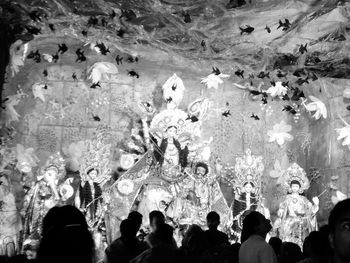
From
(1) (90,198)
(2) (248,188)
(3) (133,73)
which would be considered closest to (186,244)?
(1) (90,198)

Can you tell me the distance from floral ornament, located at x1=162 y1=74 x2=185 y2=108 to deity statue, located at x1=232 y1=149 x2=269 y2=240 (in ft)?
5.75

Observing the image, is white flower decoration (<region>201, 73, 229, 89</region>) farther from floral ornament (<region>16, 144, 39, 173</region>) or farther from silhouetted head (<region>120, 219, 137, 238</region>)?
silhouetted head (<region>120, 219, 137, 238</region>)

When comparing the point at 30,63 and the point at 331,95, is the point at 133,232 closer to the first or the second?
the point at 30,63

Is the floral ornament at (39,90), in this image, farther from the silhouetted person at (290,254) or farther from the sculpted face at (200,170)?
the silhouetted person at (290,254)

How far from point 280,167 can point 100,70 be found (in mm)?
4247

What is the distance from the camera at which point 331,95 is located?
12859 millimetres

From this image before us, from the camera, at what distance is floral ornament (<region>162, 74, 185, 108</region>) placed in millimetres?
11859

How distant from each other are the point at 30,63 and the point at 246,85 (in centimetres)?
447

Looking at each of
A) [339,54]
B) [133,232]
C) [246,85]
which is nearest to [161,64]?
[246,85]

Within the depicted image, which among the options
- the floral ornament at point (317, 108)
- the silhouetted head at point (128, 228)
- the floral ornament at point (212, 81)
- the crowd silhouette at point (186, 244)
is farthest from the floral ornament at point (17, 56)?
the silhouetted head at point (128, 228)

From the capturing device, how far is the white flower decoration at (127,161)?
11.4 m

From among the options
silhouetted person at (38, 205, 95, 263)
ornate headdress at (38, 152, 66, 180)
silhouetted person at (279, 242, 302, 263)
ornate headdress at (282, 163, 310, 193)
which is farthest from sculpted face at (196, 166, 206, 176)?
silhouetted person at (38, 205, 95, 263)

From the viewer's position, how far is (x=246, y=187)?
473 inches

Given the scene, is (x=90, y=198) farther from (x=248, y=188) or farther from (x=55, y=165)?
(x=248, y=188)
